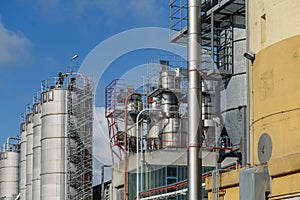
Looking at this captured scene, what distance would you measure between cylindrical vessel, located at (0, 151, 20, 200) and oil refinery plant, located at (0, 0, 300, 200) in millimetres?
95

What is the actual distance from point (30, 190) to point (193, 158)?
32.3m

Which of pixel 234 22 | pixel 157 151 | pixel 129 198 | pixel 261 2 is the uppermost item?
pixel 234 22

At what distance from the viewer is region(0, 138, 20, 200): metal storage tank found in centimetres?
5913

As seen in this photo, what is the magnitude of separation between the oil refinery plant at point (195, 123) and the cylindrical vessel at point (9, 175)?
0.31ft

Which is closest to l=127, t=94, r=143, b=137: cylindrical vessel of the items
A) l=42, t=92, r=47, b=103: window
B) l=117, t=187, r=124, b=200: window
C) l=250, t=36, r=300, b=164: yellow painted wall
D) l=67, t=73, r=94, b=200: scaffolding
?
l=117, t=187, r=124, b=200: window

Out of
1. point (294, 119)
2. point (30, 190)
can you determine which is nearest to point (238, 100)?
point (294, 119)

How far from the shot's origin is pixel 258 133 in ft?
55.4

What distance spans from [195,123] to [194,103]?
2.28ft

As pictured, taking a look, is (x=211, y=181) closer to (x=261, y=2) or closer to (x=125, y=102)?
(x=261, y=2)

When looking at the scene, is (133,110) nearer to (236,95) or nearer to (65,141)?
(65,141)

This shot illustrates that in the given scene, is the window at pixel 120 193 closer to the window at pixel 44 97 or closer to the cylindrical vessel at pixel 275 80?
the window at pixel 44 97

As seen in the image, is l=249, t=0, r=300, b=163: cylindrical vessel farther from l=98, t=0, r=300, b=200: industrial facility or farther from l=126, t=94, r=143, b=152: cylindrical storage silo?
l=126, t=94, r=143, b=152: cylindrical storage silo

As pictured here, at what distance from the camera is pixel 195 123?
2012 centimetres

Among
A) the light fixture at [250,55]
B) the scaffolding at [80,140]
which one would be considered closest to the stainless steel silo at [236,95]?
the light fixture at [250,55]
